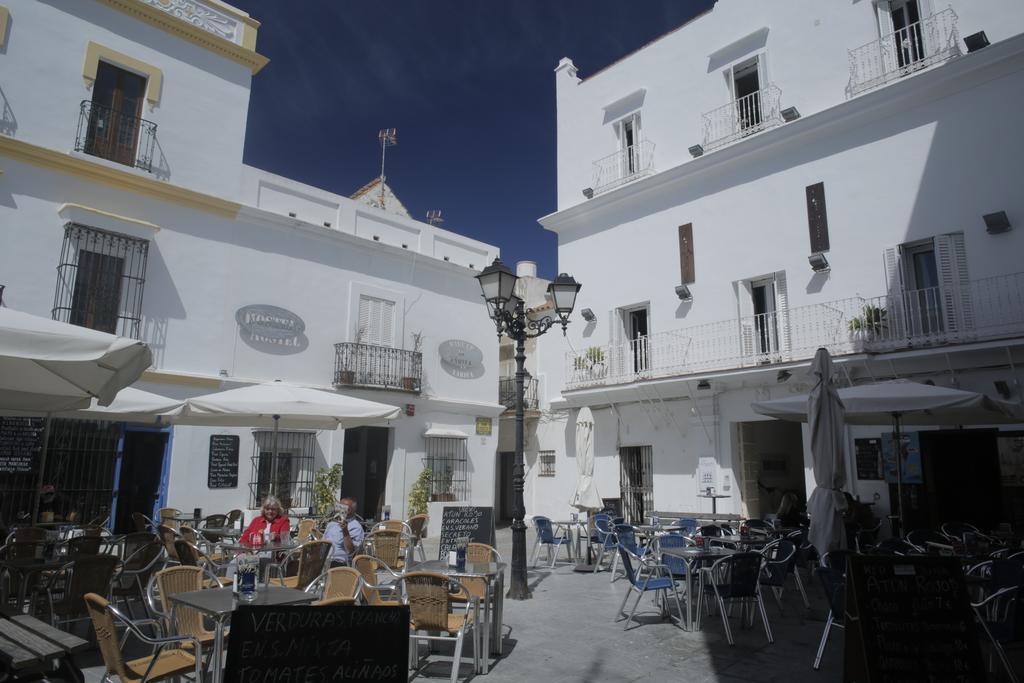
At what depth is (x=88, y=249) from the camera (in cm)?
1191

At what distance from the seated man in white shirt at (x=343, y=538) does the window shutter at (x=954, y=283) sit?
9947mm

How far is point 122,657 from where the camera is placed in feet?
13.0

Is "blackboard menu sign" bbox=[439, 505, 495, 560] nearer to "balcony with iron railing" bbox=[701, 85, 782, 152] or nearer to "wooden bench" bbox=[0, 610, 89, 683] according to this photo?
"wooden bench" bbox=[0, 610, 89, 683]

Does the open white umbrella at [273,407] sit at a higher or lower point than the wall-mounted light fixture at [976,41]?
lower

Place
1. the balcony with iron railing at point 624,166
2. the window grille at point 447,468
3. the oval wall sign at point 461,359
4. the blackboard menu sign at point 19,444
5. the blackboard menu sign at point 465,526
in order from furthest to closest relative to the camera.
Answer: the oval wall sign at point 461,359
the window grille at point 447,468
the balcony with iron railing at point 624,166
the blackboard menu sign at point 19,444
the blackboard menu sign at point 465,526

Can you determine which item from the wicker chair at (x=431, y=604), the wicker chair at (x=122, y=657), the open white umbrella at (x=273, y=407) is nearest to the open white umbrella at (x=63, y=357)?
the wicker chair at (x=122, y=657)

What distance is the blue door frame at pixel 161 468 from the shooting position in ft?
38.6

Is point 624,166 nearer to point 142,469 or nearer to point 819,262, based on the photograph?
point 819,262

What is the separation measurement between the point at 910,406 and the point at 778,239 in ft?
21.9

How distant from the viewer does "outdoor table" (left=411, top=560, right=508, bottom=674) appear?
552 cm

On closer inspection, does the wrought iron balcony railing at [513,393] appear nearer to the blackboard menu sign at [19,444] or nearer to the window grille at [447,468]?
the window grille at [447,468]

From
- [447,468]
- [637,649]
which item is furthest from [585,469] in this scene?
[637,649]

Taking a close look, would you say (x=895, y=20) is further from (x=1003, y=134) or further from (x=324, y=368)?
(x=324, y=368)

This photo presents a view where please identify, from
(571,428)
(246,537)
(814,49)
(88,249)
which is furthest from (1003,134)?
(88,249)
